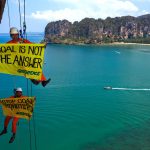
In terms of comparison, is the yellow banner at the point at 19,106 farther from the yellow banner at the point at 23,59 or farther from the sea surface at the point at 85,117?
the sea surface at the point at 85,117

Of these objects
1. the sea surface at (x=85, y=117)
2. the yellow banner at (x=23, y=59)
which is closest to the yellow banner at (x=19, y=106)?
the yellow banner at (x=23, y=59)

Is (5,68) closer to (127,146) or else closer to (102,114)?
(127,146)

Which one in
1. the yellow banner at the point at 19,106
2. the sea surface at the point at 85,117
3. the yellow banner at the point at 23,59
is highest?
the yellow banner at the point at 23,59

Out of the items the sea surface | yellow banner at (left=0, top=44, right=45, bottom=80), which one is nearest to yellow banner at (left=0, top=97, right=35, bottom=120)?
yellow banner at (left=0, top=44, right=45, bottom=80)

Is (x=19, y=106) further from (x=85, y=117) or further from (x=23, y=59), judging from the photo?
(x=85, y=117)

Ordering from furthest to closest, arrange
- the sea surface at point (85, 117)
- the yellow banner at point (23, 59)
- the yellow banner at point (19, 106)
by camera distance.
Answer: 1. the sea surface at point (85, 117)
2. the yellow banner at point (19, 106)
3. the yellow banner at point (23, 59)

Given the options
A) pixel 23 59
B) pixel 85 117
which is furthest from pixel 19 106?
pixel 85 117
